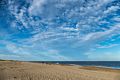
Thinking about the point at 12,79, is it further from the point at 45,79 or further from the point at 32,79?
the point at 45,79

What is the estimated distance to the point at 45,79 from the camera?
47.8ft

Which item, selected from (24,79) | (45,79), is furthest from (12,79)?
(45,79)

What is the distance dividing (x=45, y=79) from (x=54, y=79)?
0.80 m

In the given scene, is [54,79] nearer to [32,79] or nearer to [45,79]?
[45,79]

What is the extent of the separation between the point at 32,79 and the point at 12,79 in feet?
4.97

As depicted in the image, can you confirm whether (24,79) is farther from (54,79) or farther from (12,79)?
(54,79)

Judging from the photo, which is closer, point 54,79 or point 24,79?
point 24,79

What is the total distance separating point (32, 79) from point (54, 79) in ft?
6.18

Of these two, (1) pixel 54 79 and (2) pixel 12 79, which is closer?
(2) pixel 12 79

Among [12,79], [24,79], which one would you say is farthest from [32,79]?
[12,79]

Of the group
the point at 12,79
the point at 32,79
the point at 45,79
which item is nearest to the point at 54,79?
the point at 45,79

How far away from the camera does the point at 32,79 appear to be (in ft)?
46.3

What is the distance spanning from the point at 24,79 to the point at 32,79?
0.62m

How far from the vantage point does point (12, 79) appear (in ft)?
45.2
